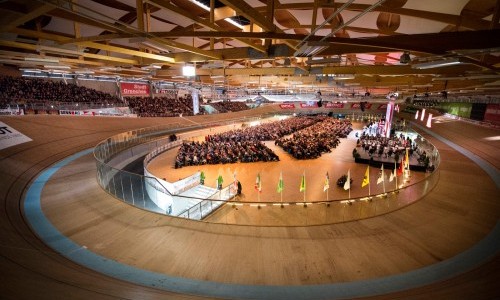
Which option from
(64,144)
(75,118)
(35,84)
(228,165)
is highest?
(35,84)

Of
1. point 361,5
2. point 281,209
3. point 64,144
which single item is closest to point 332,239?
point 281,209

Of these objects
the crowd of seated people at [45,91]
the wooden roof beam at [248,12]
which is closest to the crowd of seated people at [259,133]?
the crowd of seated people at [45,91]

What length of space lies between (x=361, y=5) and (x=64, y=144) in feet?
58.2

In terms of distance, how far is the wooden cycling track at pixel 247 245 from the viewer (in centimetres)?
436

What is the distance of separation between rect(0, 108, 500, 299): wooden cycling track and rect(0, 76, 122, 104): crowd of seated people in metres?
15.3

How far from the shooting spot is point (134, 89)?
35031mm

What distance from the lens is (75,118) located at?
19.8 meters

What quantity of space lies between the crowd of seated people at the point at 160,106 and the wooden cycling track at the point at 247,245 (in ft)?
67.2

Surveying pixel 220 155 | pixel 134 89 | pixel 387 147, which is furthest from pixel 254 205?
pixel 134 89

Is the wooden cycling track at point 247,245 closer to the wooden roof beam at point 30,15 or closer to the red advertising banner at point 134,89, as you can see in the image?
the wooden roof beam at point 30,15

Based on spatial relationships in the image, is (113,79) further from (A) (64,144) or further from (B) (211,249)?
(B) (211,249)

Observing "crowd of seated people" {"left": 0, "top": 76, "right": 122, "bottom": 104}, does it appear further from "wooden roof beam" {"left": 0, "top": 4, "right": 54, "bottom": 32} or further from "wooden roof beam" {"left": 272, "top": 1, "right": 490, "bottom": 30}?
"wooden roof beam" {"left": 272, "top": 1, "right": 490, "bottom": 30}

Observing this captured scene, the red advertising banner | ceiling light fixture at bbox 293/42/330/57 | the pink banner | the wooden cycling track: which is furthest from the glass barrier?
the pink banner

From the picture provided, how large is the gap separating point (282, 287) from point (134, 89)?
119 feet
